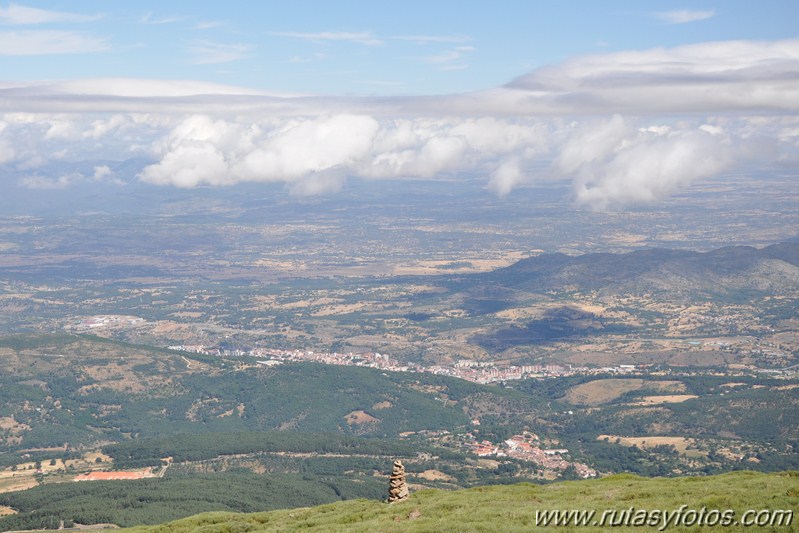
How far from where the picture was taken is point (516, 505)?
4966 cm

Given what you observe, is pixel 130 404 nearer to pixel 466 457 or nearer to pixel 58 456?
pixel 58 456

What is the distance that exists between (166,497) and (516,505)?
2944 inches

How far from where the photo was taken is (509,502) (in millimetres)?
51500

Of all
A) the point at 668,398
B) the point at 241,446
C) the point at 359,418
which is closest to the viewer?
the point at 241,446

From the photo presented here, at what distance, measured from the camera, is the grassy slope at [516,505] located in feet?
140

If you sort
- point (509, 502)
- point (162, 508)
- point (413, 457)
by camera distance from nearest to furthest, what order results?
point (509, 502) < point (162, 508) < point (413, 457)

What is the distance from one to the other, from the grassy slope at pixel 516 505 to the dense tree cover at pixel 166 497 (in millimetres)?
43867

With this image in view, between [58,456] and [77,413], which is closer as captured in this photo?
[58,456]

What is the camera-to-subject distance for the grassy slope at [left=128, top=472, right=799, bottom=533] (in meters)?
42.8

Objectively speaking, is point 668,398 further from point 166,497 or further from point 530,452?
point 166,497

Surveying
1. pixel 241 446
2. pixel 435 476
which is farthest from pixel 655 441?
pixel 241 446

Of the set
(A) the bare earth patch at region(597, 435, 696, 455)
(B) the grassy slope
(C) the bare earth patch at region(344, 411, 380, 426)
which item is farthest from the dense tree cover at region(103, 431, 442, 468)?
(B) the grassy slope

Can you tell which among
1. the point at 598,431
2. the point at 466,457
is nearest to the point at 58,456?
the point at 466,457

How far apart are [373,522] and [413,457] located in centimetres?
10304
